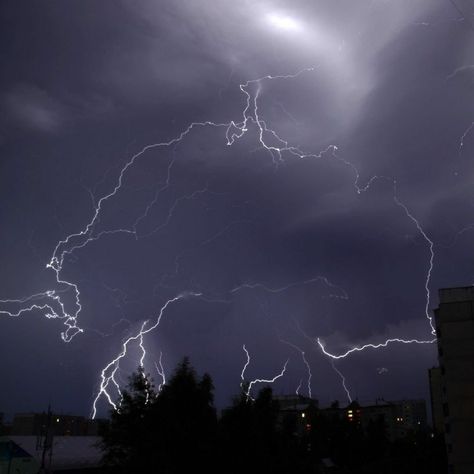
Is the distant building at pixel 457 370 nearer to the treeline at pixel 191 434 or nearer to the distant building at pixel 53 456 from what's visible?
the treeline at pixel 191 434

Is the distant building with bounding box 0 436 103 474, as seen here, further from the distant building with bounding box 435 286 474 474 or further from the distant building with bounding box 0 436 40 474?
the distant building with bounding box 435 286 474 474

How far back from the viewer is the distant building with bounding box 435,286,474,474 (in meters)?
30.2

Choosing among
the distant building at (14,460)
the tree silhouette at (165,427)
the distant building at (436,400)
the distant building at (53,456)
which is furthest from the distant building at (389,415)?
the tree silhouette at (165,427)

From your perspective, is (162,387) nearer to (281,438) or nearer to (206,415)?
(206,415)

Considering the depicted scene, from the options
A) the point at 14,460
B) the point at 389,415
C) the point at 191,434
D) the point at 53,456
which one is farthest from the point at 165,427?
the point at 389,415

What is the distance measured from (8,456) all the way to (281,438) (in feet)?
39.8

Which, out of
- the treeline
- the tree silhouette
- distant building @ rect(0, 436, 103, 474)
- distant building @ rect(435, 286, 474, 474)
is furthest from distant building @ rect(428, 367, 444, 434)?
the tree silhouette

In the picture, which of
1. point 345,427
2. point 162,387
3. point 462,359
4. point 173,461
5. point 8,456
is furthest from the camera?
point 345,427

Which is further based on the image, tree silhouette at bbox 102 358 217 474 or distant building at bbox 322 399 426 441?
distant building at bbox 322 399 426 441

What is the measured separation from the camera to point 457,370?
3150cm

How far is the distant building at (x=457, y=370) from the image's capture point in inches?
1187

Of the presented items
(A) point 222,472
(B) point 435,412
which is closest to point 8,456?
(A) point 222,472

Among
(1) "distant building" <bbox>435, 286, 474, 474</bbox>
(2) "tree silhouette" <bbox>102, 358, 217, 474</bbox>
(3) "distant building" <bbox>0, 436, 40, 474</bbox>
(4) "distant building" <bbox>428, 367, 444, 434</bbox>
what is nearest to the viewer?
(2) "tree silhouette" <bbox>102, 358, 217, 474</bbox>

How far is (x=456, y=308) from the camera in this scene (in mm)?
32750
